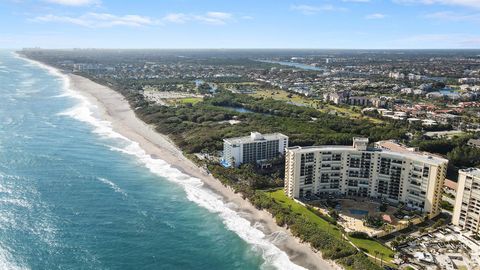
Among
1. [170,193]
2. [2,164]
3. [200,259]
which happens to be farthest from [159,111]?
[200,259]

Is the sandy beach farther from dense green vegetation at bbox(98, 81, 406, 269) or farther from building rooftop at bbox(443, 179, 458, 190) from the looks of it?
building rooftop at bbox(443, 179, 458, 190)

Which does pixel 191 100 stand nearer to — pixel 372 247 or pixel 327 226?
pixel 327 226

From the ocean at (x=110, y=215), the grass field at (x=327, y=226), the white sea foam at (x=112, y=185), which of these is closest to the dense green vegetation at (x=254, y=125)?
the ocean at (x=110, y=215)

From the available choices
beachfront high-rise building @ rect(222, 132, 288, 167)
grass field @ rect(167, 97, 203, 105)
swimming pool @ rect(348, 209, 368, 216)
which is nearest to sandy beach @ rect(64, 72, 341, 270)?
beachfront high-rise building @ rect(222, 132, 288, 167)

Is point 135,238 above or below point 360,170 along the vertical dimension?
below

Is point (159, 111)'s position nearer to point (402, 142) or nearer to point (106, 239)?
point (402, 142)

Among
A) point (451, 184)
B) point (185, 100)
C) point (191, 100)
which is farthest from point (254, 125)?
point (191, 100)

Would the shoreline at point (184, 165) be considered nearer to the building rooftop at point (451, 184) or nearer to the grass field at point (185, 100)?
the grass field at point (185, 100)
